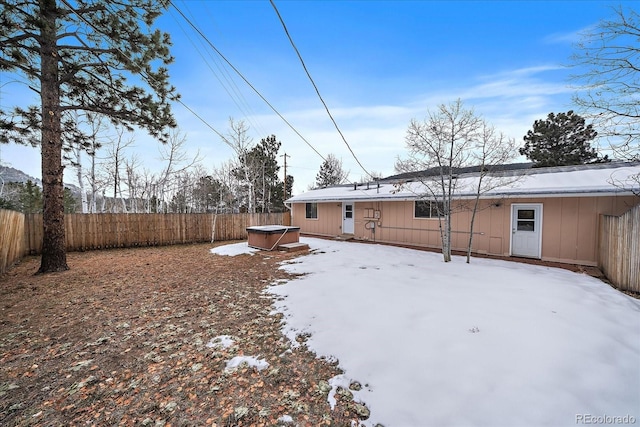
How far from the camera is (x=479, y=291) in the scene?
4625 mm

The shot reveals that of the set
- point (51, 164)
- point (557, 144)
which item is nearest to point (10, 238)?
point (51, 164)

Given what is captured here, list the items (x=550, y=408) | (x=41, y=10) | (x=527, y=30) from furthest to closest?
1. (x=527, y=30)
2. (x=41, y=10)
3. (x=550, y=408)

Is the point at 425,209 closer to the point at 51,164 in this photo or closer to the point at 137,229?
the point at 51,164

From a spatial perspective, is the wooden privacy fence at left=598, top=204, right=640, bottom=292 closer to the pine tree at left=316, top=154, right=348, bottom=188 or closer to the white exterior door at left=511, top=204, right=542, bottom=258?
the white exterior door at left=511, top=204, right=542, bottom=258

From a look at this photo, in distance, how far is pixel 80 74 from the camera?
655cm

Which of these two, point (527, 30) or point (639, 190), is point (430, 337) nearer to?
point (639, 190)

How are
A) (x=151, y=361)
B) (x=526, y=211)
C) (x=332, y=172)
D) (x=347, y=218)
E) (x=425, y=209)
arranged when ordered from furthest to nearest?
(x=332, y=172) → (x=347, y=218) → (x=425, y=209) → (x=526, y=211) → (x=151, y=361)

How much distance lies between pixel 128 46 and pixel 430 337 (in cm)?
832

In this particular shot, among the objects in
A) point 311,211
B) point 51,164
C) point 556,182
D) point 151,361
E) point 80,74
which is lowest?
point 151,361

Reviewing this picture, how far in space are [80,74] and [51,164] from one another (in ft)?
8.14

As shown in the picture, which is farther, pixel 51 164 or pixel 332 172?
pixel 332 172

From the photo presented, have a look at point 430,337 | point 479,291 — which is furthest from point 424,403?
point 479,291

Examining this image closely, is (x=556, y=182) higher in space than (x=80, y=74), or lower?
lower

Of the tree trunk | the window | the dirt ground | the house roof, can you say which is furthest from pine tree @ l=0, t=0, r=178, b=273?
the window
